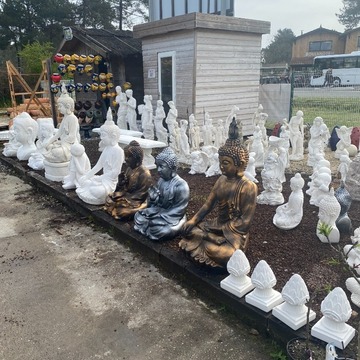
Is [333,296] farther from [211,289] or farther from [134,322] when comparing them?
[134,322]

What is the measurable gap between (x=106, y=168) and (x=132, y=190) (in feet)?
2.77

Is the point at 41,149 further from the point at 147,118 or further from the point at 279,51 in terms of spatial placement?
the point at 279,51

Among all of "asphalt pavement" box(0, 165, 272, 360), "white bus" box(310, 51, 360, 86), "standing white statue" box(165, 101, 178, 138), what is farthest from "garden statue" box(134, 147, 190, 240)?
"white bus" box(310, 51, 360, 86)

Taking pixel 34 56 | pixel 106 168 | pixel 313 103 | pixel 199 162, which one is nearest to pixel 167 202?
pixel 106 168

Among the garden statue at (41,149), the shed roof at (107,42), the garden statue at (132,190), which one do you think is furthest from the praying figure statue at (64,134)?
the shed roof at (107,42)

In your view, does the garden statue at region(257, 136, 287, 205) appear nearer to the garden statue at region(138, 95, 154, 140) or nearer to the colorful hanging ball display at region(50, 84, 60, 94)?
the garden statue at region(138, 95, 154, 140)

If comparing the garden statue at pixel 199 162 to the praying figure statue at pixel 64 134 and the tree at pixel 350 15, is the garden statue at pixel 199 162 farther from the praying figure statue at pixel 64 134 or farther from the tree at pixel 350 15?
the tree at pixel 350 15

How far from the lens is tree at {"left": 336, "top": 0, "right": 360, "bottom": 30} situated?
46750 millimetres

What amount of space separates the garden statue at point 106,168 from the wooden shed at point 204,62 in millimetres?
4966

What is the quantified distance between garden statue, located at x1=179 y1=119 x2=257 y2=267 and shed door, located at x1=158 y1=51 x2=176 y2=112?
7.50 metres

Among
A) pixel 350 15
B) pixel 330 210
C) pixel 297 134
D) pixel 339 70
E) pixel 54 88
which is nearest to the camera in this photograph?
pixel 330 210

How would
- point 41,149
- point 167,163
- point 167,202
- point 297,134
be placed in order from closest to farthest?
point 167,163, point 167,202, point 297,134, point 41,149

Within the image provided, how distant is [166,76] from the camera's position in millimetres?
10922

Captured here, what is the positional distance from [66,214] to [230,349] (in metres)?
3.86
